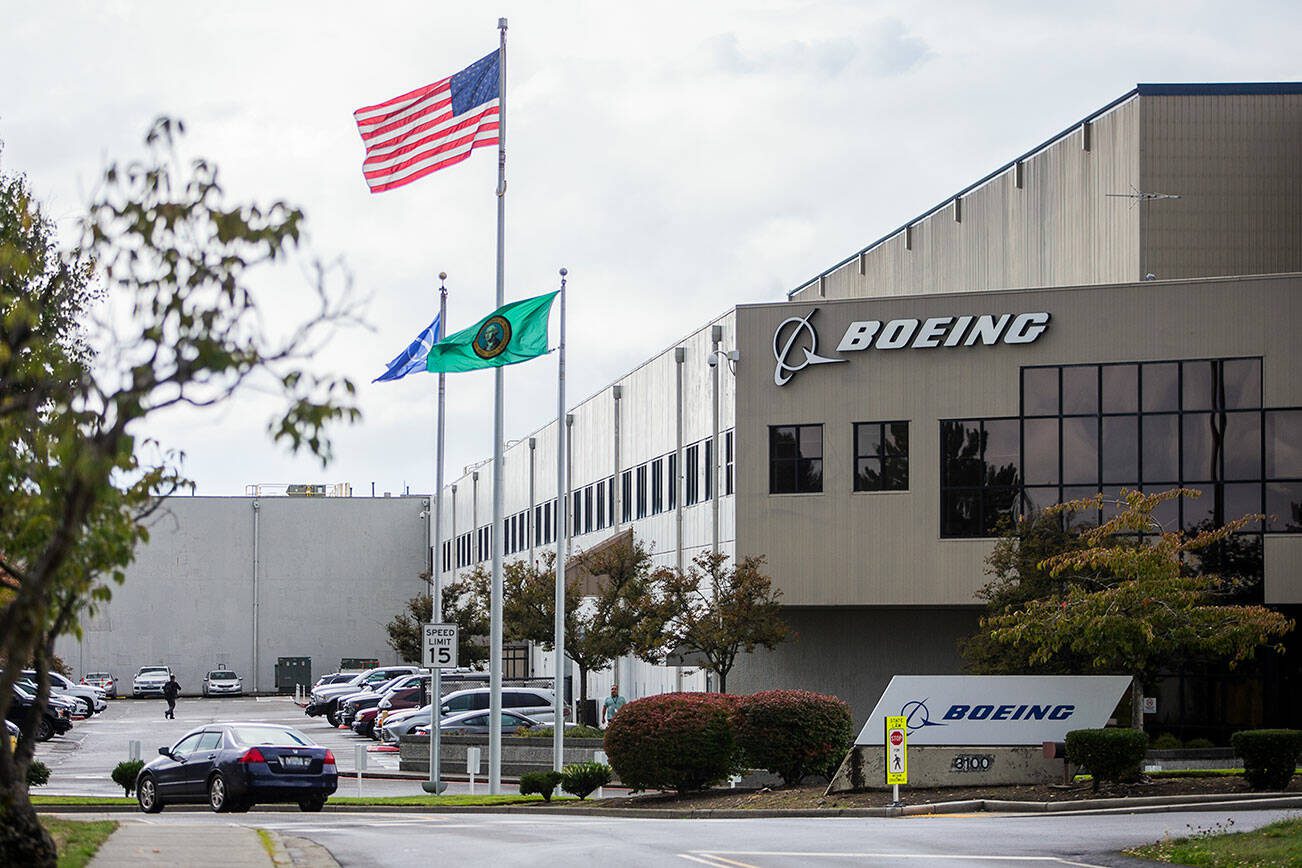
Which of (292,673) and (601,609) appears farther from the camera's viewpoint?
A: (292,673)

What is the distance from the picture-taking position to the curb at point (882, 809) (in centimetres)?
2469

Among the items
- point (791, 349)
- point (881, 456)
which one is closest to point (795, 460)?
point (881, 456)

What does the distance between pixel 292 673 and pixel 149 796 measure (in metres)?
64.9

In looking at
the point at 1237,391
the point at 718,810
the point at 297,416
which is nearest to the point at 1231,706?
the point at 1237,391

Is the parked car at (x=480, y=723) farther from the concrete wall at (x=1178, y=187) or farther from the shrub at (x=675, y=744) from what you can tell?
the concrete wall at (x=1178, y=187)

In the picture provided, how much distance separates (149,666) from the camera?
91.8 m

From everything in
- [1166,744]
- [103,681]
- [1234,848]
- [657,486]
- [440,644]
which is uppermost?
[657,486]

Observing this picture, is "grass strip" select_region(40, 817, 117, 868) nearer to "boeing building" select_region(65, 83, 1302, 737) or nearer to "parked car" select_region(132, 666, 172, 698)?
"boeing building" select_region(65, 83, 1302, 737)

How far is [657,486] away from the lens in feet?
171

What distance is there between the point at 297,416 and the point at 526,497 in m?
63.5

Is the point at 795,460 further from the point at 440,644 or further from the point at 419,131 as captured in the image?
the point at 419,131

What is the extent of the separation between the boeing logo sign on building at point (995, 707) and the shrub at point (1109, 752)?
1.68 m

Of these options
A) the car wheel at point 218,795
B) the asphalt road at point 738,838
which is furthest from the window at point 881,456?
the car wheel at point 218,795

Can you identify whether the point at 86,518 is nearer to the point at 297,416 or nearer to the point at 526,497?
the point at 297,416
